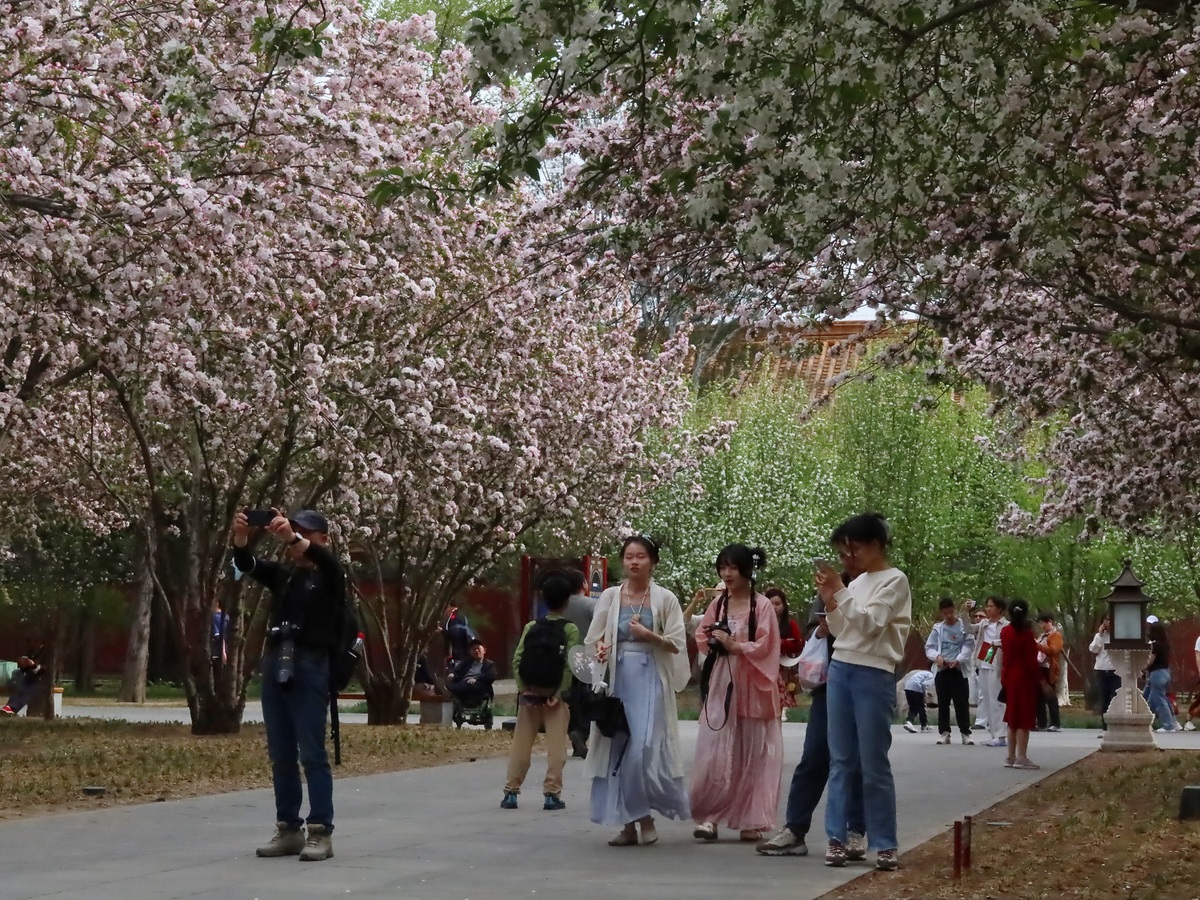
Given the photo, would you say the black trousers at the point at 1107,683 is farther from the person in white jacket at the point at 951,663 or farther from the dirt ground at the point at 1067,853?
the dirt ground at the point at 1067,853

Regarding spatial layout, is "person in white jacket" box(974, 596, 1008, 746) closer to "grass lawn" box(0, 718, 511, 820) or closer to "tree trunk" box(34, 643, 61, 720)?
"grass lawn" box(0, 718, 511, 820)

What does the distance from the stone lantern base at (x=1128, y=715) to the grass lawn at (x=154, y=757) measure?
7202mm

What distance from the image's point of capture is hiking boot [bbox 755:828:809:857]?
10445mm

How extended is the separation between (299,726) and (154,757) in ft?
26.8

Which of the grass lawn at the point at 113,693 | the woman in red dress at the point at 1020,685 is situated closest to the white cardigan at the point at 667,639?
the woman in red dress at the point at 1020,685

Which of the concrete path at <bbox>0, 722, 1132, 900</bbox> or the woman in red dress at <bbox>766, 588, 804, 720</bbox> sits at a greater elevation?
the woman in red dress at <bbox>766, 588, 804, 720</bbox>

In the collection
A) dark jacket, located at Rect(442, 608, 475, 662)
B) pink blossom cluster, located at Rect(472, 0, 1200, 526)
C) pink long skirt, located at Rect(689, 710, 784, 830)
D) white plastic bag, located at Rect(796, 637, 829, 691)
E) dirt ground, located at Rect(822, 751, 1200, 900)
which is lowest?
dirt ground, located at Rect(822, 751, 1200, 900)

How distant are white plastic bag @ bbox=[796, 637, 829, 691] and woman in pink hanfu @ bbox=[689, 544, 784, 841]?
39 centimetres

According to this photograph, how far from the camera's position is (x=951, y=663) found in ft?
74.7

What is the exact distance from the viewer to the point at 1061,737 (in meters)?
26.1

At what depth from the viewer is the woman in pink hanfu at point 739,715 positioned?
438 inches

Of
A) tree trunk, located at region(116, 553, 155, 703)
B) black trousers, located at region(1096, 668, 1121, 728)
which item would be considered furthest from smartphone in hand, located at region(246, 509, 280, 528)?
tree trunk, located at region(116, 553, 155, 703)

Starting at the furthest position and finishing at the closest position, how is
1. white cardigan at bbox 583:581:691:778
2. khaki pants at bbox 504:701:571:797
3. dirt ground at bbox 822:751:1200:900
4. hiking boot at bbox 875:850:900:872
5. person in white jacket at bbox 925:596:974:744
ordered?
person in white jacket at bbox 925:596:974:744
khaki pants at bbox 504:701:571:797
white cardigan at bbox 583:581:691:778
hiking boot at bbox 875:850:900:872
dirt ground at bbox 822:751:1200:900

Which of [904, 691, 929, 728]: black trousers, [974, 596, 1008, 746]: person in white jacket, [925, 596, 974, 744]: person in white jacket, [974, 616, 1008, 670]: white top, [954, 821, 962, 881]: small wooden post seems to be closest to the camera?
[954, 821, 962, 881]: small wooden post
